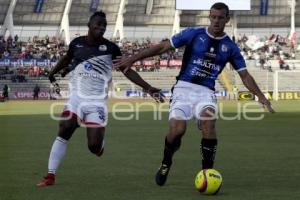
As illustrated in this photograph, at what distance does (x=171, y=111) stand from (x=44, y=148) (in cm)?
806

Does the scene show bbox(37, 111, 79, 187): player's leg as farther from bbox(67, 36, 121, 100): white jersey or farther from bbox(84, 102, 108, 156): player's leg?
bbox(67, 36, 121, 100): white jersey

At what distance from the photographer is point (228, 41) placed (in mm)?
11711

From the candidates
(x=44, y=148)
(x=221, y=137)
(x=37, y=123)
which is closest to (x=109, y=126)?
(x=37, y=123)

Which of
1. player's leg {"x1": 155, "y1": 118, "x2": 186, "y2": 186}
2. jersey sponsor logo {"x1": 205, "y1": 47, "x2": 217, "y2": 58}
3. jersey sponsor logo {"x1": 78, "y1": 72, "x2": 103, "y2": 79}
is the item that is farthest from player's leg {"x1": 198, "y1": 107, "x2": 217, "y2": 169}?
jersey sponsor logo {"x1": 78, "y1": 72, "x2": 103, "y2": 79}

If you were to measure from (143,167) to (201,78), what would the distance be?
3.45 meters

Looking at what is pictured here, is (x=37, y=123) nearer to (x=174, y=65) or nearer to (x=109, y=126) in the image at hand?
(x=109, y=126)

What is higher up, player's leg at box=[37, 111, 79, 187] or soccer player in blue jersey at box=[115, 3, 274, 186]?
soccer player in blue jersey at box=[115, 3, 274, 186]

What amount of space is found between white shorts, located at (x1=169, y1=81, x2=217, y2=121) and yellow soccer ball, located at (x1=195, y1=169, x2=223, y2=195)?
970 millimetres

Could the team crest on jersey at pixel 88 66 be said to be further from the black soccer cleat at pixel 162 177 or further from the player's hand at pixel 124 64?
the black soccer cleat at pixel 162 177

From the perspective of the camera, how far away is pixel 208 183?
35.6 ft

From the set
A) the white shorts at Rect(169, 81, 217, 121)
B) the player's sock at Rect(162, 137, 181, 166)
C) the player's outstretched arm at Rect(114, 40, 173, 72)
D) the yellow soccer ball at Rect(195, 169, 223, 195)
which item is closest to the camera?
the yellow soccer ball at Rect(195, 169, 223, 195)

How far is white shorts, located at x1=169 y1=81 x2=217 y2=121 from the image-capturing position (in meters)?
11.7

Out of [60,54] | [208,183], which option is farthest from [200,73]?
[60,54]

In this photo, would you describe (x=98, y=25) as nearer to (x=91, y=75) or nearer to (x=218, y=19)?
(x=91, y=75)
